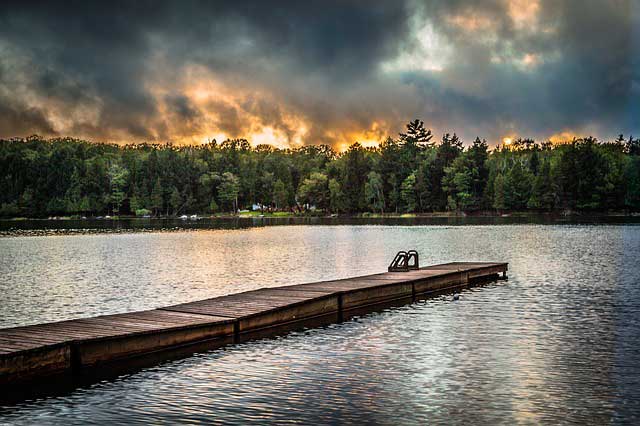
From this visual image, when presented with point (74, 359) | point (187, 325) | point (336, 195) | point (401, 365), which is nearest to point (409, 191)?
point (336, 195)

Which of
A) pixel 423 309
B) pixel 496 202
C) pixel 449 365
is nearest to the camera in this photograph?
pixel 449 365

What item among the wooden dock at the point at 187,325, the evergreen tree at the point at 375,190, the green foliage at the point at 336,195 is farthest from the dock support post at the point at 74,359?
the green foliage at the point at 336,195

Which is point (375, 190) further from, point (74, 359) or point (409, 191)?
point (74, 359)

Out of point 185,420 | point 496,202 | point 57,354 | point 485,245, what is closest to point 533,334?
point 185,420

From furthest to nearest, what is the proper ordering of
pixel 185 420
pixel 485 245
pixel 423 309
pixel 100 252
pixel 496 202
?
pixel 496 202
pixel 485 245
pixel 100 252
pixel 423 309
pixel 185 420

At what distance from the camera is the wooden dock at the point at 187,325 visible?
14672 millimetres

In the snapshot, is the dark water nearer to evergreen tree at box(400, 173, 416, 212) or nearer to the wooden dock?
the wooden dock

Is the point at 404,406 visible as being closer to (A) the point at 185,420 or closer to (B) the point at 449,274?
(A) the point at 185,420

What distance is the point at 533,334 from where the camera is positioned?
64.5ft

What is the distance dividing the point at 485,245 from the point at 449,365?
49173 mm

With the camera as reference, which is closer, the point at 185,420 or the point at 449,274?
the point at 185,420

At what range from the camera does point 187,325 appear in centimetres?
1745

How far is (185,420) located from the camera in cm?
1188

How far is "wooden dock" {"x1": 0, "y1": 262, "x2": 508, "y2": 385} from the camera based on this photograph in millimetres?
14672
